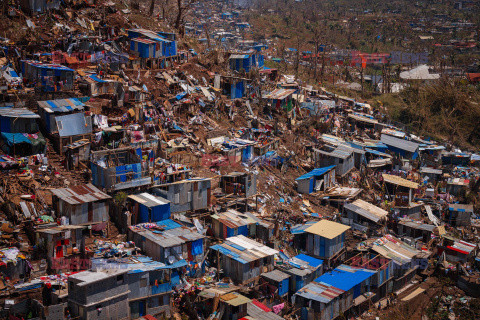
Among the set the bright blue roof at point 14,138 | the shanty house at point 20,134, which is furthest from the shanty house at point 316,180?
the bright blue roof at point 14,138

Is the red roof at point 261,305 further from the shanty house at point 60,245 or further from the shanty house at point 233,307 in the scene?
the shanty house at point 60,245

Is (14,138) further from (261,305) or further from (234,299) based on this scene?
(261,305)

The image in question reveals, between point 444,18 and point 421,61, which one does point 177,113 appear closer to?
point 421,61

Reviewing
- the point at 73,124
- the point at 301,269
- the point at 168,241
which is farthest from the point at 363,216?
the point at 73,124

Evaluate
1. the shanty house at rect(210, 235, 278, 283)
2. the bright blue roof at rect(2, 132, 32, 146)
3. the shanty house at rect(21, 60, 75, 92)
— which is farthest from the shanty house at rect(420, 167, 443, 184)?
the bright blue roof at rect(2, 132, 32, 146)

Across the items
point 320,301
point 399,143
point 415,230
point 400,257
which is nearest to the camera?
point 320,301

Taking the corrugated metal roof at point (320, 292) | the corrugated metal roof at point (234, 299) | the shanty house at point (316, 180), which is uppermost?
the shanty house at point (316, 180)
